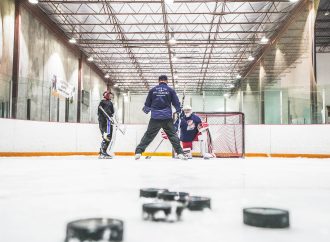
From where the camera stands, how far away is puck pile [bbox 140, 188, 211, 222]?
1608 mm

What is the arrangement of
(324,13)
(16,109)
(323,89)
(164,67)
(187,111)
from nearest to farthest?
(187,111) < (16,109) < (323,89) < (324,13) < (164,67)

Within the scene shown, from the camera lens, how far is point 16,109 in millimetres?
9117

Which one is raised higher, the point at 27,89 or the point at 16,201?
the point at 27,89

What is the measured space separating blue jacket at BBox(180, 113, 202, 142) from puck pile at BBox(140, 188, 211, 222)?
605 cm

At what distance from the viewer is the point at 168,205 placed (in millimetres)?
1646

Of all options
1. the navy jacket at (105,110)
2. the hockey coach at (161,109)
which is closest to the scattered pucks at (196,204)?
the hockey coach at (161,109)

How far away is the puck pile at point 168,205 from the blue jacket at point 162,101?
13.6 feet

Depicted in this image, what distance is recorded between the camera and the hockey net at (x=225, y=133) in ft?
31.8

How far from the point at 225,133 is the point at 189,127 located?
1.98 metres

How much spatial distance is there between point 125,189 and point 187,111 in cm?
565

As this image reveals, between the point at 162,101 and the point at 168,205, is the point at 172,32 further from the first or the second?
the point at 168,205

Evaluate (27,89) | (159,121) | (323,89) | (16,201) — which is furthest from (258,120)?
(16,201)

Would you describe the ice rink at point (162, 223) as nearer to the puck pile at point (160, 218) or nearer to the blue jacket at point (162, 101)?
the puck pile at point (160, 218)

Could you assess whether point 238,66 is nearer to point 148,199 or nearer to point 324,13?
point 324,13
